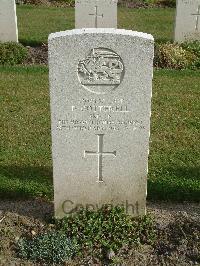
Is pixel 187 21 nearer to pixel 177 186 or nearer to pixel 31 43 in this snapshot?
pixel 31 43

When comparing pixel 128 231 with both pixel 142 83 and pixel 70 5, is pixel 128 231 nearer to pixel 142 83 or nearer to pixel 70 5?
pixel 142 83

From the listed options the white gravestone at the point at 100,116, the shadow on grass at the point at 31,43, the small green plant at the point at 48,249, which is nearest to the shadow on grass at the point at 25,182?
the white gravestone at the point at 100,116

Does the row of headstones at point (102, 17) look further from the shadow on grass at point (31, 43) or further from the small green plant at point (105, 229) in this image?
the small green plant at point (105, 229)

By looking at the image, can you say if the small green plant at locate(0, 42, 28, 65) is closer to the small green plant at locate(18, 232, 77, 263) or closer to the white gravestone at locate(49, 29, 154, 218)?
the white gravestone at locate(49, 29, 154, 218)

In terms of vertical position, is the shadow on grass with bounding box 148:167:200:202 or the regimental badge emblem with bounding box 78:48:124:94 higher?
the regimental badge emblem with bounding box 78:48:124:94

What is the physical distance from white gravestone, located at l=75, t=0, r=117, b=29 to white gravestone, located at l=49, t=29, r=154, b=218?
7366 millimetres

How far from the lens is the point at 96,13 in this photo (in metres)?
11.4

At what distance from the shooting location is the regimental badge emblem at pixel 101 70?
4.27m

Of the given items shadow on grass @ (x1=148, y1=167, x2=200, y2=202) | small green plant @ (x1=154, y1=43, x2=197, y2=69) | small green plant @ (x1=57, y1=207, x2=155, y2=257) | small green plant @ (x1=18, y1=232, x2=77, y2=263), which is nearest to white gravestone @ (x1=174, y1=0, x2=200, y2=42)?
small green plant @ (x1=154, y1=43, x2=197, y2=69)

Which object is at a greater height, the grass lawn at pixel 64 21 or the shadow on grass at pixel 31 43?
the grass lawn at pixel 64 21

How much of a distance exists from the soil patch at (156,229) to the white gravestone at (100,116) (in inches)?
12.0

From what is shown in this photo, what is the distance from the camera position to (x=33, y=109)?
8219 mm

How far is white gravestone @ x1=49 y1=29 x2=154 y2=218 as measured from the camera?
424 centimetres

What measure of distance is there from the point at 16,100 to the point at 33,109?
54 centimetres
